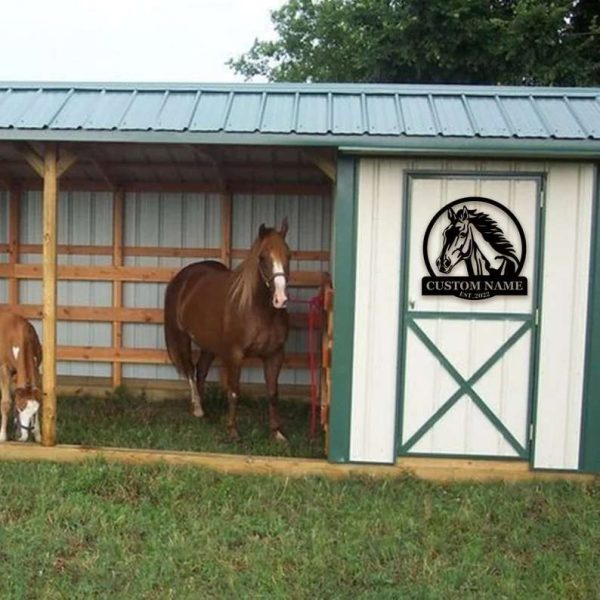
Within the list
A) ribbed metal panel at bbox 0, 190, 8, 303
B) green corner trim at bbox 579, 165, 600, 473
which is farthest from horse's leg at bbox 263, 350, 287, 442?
ribbed metal panel at bbox 0, 190, 8, 303

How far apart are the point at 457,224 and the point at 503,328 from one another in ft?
2.62

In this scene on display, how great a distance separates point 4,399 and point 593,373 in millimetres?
4450

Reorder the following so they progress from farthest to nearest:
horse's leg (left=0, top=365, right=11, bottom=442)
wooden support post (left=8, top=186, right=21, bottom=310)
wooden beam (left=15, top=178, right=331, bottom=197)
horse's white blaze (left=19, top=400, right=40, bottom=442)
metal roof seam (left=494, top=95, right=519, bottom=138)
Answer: wooden support post (left=8, top=186, right=21, bottom=310) < wooden beam (left=15, top=178, right=331, bottom=197) < horse's leg (left=0, top=365, right=11, bottom=442) < horse's white blaze (left=19, top=400, right=40, bottom=442) < metal roof seam (left=494, top=95, right=519, bottom=138)

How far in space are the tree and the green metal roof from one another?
6394mm

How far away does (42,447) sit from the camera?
194 inches

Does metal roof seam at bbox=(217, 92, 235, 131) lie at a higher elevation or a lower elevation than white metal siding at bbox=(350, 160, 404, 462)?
higher

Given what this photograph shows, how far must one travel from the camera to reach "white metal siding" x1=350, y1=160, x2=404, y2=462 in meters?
4.69

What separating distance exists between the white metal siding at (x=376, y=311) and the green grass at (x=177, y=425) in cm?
70

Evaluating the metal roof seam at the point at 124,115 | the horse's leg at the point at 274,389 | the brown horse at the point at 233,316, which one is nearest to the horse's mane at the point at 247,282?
the brown horse at the point at 233,316

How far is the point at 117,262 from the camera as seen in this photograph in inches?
293

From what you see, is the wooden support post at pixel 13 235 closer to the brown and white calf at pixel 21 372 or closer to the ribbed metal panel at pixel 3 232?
the ribbed metal panel at pixel 3 232

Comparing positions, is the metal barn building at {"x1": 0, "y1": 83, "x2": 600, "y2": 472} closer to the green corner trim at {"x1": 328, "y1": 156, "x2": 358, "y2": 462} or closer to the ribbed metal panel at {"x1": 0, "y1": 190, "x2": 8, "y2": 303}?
the green corner trim at {"x1": 328, "y1": 156, "x2": 358, "y2": 462}

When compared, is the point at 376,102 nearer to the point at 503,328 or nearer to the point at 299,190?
the point at 503,328

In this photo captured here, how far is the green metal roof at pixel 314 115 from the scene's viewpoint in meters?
4.41
